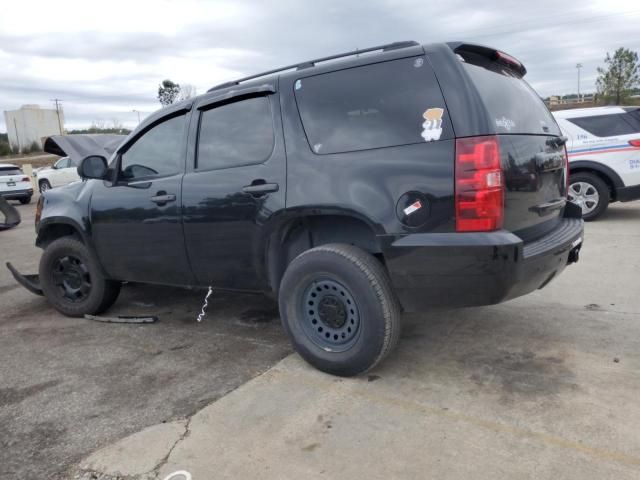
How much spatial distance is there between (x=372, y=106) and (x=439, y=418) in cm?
174

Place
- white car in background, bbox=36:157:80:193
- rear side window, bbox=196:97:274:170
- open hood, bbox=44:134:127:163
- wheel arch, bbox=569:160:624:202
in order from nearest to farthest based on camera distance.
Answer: rear side window, bbox=196:97:274:170 → wheel arch, bbox=569:160:624:202 → open hood, bbox=44:134:127:163 → white car in background, bbox=36:157:80:193

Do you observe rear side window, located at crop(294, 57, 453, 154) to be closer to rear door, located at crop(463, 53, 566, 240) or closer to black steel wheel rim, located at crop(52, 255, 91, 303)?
rear door, located at crop(463, 53, 566, 240)

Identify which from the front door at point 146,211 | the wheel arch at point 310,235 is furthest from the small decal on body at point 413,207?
the front door at point 146,211

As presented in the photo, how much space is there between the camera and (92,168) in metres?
4.32

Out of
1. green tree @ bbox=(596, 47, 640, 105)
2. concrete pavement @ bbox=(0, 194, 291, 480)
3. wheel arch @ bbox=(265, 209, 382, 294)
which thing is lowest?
concrete pavement @ bbox=(0, 194, 291, 480)

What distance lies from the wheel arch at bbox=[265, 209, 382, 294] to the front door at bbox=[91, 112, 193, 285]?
0.78 metres

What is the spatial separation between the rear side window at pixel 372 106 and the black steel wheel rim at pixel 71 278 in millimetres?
2675

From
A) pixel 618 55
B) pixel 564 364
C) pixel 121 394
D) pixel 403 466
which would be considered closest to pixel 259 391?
pixel 121 394

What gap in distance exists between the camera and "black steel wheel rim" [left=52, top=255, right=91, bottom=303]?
4770 millimetres

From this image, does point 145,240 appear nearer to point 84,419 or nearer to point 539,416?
point 84,419

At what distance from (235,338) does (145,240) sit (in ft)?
3.35

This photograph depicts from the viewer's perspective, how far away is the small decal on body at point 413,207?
2.85m

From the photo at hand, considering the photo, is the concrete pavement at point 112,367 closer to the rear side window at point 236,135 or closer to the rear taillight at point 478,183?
the rear side window at point 236,135

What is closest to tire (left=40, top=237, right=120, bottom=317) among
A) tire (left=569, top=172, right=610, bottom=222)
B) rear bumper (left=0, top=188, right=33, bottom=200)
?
tire (left=569, top=172, right=610, bottom=222)
